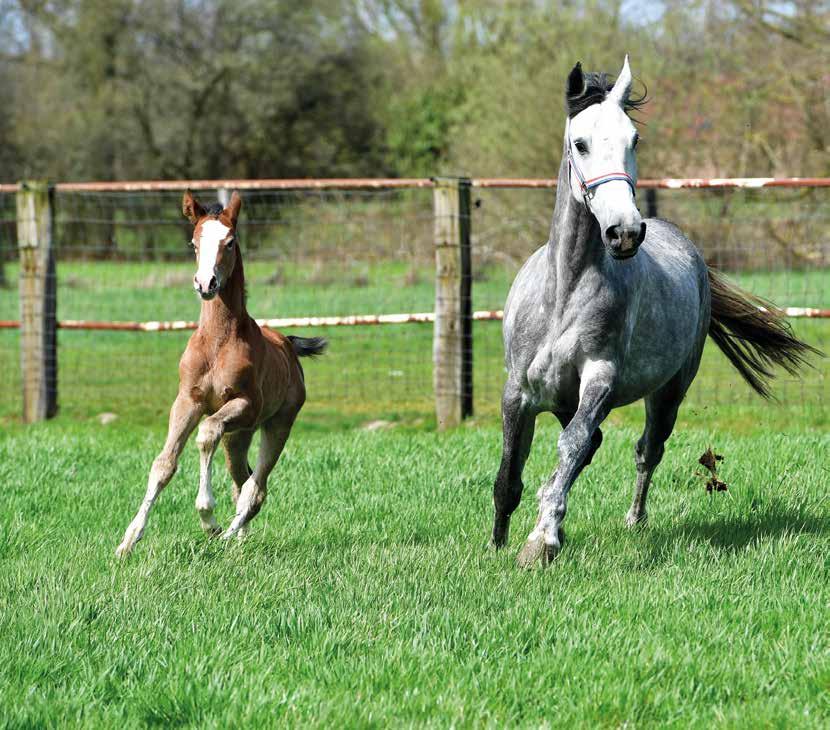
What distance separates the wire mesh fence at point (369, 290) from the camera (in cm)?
1134

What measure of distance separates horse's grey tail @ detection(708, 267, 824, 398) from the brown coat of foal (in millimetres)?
2793

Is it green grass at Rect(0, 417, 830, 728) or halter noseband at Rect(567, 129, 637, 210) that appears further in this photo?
halter noseband at Rect(567, 129, 637, 210)

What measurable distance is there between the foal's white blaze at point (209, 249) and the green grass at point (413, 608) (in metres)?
1.21

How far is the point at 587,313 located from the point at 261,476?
180 cm

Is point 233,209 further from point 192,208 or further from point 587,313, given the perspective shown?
point 587,313

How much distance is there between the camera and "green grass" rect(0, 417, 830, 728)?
3428 mm

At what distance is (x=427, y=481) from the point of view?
272 inches

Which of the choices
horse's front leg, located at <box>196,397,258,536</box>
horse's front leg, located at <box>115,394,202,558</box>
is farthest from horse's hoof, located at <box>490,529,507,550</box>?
horse's front leg, located at <box>115,394,202,558</box>

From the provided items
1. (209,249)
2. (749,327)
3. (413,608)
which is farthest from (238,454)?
(749,327)

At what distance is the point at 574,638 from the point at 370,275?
652 inches

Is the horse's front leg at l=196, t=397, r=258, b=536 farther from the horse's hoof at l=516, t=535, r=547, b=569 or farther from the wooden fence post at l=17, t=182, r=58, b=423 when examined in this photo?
the wooden fence post at l=17, t=182, r=58, b=423

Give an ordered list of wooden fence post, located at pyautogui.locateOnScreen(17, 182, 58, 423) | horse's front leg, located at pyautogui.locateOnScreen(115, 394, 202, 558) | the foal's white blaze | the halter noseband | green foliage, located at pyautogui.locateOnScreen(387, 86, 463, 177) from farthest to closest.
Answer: green foliage, located at pyautogui.locateOnScreen(387, 86, 463, 177), wooden fence post, located at pyautogui.locateOnScreen(17, 182, 58, 423), horse's front leg, located at pyautogui.locateOnScreen(115, 394, 202, 558), the foal's white blaze, the halter noseband

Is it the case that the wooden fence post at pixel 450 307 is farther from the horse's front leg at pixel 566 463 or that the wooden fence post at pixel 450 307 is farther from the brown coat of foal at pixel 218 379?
the horse's front leg at pixel 566 463

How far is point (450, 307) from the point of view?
9.80 m
